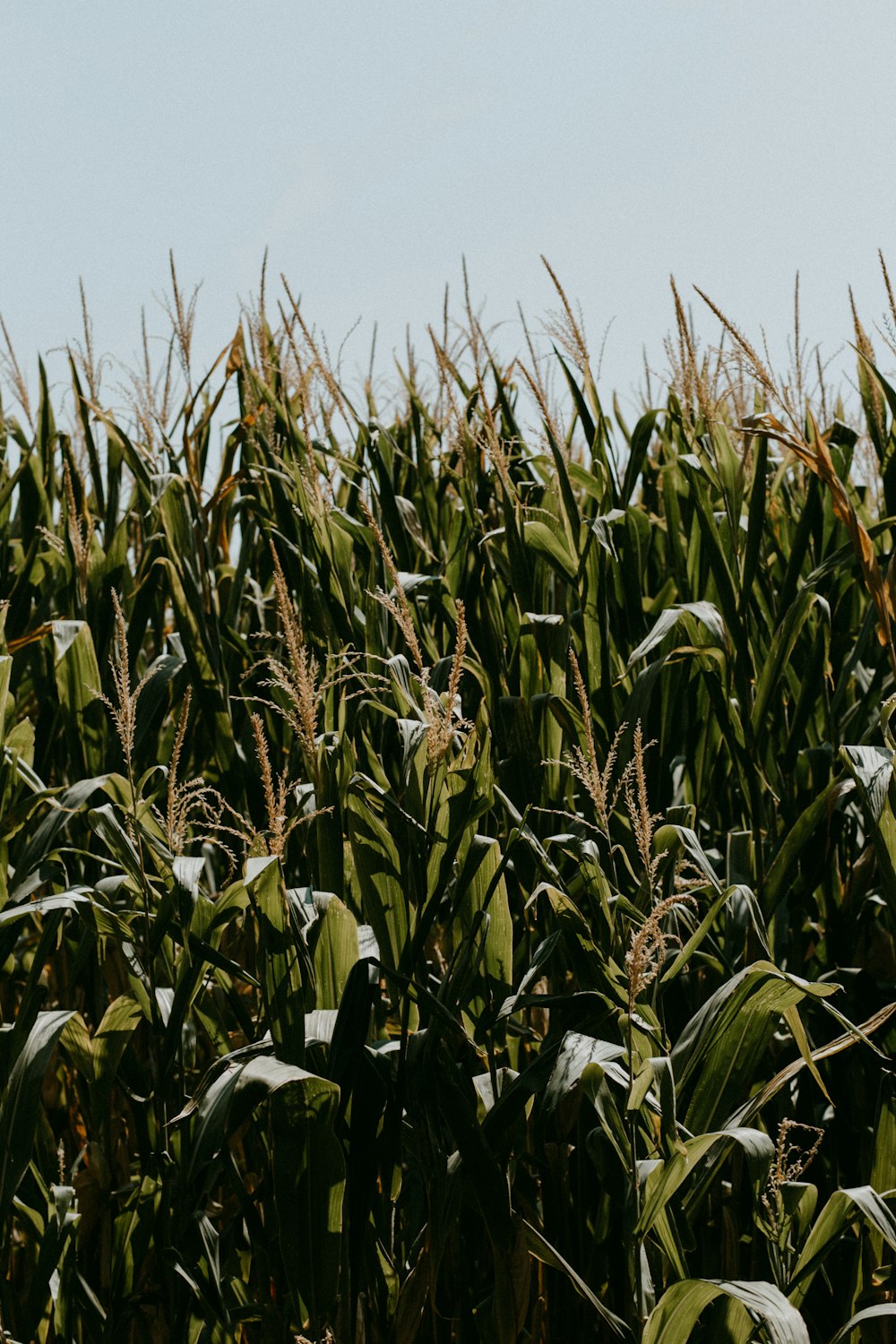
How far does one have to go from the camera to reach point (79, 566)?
228 centimetres

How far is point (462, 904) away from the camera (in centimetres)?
158

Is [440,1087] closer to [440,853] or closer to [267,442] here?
[440,853]

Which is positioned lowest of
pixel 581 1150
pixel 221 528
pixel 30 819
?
pixel 581 1150

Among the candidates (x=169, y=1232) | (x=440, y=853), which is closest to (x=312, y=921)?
(x=440, y=853)

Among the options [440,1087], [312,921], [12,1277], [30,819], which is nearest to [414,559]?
[30,819]

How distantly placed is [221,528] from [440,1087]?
1.68 metres

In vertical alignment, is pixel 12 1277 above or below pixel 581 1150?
below

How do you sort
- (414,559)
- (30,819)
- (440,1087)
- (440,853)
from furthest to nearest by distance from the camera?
1. (414,559)
2. (30,819)
3. (440,853)
4. (440,1087)

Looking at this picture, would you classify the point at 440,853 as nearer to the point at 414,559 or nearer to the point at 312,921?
the point at 312,921

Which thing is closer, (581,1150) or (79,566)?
(581,1150)

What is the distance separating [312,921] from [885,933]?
3.70 feet

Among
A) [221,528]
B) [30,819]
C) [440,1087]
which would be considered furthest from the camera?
[221,528]

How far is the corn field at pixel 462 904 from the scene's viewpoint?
144cm

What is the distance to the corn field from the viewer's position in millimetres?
1438
